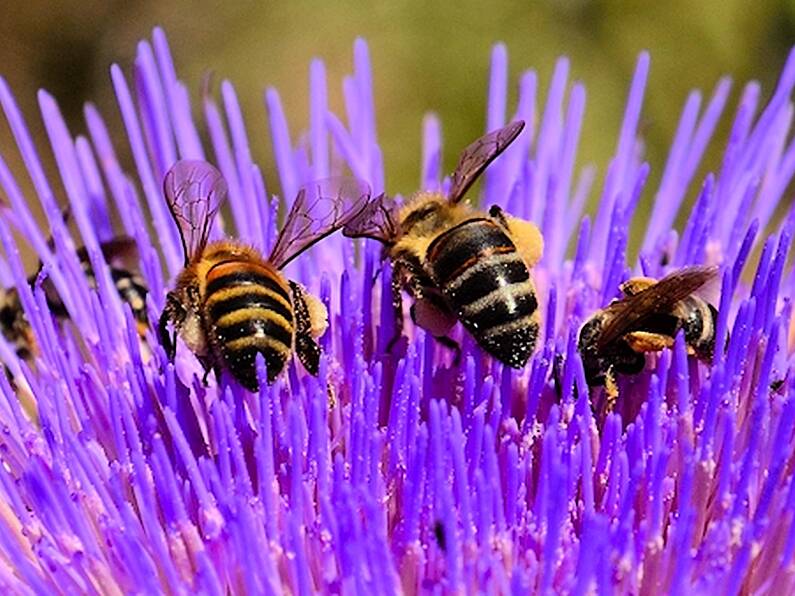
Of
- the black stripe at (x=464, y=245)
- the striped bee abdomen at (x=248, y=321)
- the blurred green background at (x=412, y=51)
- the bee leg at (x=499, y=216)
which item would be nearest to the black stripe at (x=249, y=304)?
the striped bee abdomen at (x=248, y=321)

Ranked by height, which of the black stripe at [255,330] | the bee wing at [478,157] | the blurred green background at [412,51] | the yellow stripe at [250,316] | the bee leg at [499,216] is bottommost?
the black stripe at [255,330]

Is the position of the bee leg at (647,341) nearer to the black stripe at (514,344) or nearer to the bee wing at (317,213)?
the black stripe at (514,344)

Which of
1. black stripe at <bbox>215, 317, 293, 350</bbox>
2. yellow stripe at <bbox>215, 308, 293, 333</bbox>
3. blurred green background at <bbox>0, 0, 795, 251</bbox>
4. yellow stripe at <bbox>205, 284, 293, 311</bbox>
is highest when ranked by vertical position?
blurred green background at <bbox>0, 0, 795, 251</bbox>

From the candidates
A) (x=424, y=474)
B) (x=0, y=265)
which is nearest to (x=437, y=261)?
(x=424, y=474)

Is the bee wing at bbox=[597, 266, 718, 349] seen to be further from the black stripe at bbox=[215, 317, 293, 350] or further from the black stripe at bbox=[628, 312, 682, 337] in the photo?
the black stripe at bbox=[215, 317, 293, 350]

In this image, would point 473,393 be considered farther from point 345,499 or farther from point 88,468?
point 88,468

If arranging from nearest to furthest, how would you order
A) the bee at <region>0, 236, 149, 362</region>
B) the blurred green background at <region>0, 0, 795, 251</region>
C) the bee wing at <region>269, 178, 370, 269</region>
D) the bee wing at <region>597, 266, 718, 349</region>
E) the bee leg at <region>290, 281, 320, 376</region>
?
the bee wing at <region>597, 266, 718, 349</region> < the bee leg at <region>290, 281, 320, 376</region> < the bee wing at <region>269, 178, 370, 269</region> < the bee at <region>0, 236, 149, 362</region> < the blurred green background at <region>0, 0, 795, 251</region>

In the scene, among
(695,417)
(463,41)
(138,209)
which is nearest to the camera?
(695,417)

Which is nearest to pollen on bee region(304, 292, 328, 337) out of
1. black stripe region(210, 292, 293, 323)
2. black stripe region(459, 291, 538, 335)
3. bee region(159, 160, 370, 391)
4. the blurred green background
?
bee region(159, 160, 370, 391)
